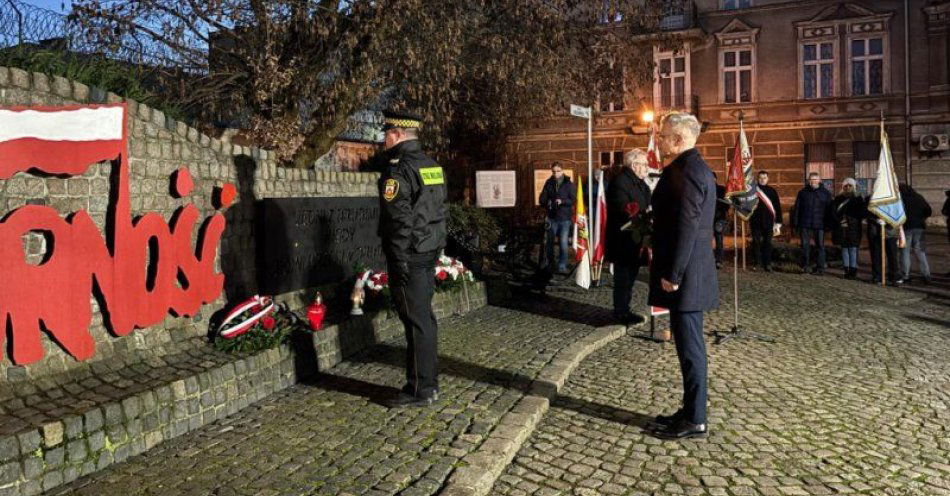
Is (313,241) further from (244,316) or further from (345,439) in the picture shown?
(345,439)

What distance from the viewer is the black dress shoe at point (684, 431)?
4961mm

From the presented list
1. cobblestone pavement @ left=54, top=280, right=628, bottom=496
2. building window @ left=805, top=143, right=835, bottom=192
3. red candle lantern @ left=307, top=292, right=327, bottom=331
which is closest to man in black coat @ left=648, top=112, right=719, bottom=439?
cobblestone pavement @ left=54, top=280, right=628, bottom=496

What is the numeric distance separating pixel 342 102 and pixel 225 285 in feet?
19.7

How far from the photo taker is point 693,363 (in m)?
4.93

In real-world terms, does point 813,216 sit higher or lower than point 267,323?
higher

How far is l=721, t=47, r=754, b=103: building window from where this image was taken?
28578 mm

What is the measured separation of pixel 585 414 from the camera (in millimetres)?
5582

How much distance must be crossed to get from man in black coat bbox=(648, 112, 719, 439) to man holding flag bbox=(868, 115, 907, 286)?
9.76m

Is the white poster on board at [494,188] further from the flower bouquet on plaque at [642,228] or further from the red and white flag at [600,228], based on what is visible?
the flower bouquet on plaque at [642,228]

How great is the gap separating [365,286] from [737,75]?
954 inches

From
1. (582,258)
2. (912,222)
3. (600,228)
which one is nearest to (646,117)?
(912,222)

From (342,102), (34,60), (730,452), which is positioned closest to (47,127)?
(34,60)

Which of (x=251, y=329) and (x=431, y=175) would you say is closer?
(x=431, y=175)

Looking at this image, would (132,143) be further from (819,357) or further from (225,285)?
(819,357)
